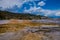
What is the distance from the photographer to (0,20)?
1782 millimetres

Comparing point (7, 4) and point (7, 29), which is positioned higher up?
point (7, 4)

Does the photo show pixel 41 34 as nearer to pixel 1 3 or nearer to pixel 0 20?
pixel 0 20

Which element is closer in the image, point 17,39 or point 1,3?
point 17,39

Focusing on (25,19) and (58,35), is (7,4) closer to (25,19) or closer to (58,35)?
(25,19)

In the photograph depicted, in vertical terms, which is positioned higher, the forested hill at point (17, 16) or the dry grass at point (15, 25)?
the forested hill at point (17, 16)

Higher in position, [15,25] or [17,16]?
[17,16]

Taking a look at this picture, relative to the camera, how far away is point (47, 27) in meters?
1.76

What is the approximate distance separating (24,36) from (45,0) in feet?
2.08

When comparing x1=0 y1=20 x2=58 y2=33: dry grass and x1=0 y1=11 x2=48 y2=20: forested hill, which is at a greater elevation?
x1=0 y1=11 x2=48 y2=20: forested hill

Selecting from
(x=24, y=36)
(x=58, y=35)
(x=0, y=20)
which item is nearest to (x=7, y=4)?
(x=0, y=20)

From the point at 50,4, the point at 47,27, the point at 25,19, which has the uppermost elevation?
the point at 50,4

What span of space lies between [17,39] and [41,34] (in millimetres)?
361

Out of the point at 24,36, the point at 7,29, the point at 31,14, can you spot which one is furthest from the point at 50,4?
the point at 7,29

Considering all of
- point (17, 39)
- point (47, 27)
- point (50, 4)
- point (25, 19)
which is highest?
point (50, 4)
